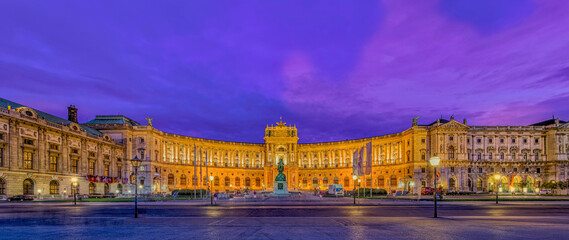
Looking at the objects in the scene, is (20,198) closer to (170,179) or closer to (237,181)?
(170,179)

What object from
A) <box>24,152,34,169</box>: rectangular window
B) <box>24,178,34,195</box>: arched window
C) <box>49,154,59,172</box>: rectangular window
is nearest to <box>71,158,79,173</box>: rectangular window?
<box>49,154,59,172</box>: rectangular window

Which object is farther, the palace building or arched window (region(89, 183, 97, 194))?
arched window (region(89, 183, 97, 194))

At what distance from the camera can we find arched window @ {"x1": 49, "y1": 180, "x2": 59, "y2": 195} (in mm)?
69281

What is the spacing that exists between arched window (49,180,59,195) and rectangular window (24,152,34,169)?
18.5 feet

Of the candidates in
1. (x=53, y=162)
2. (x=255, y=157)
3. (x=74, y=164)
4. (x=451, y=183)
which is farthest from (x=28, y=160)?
(x=451, y=183)

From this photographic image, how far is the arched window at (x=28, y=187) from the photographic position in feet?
208

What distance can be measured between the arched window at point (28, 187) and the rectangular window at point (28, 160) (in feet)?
6.85

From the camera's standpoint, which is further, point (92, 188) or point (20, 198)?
point (92, 188)

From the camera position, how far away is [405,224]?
23.2 m

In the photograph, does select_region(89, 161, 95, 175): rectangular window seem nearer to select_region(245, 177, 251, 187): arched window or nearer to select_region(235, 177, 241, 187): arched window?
select_region(235, 177, 241, 187): arched window

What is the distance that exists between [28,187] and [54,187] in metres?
6.30

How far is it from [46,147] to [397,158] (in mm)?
90753

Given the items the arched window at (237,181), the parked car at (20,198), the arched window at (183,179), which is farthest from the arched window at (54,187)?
the arched window at (237,181)

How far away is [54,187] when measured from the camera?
70312 millimetres
